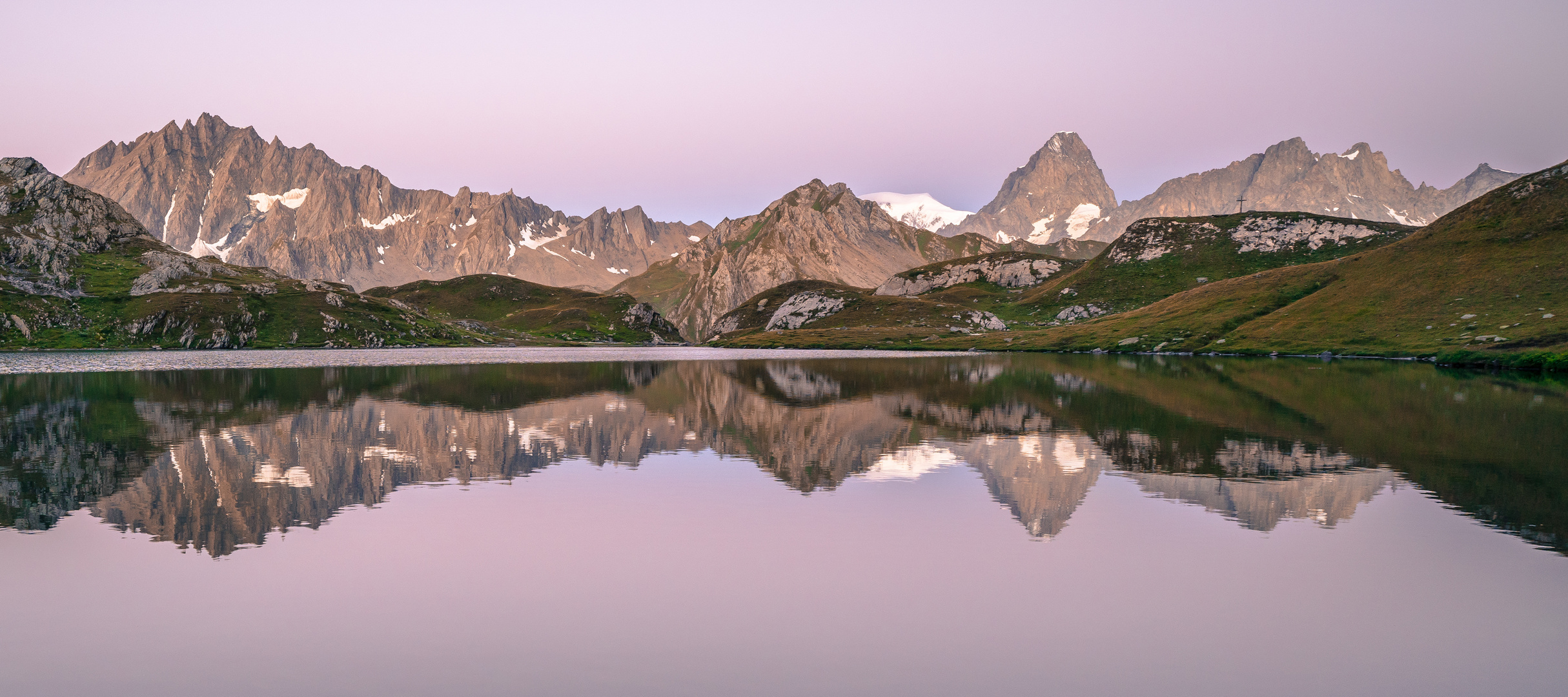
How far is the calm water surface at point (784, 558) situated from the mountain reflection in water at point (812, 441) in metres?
0.31

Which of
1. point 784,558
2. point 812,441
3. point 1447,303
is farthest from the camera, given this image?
point 1447,303

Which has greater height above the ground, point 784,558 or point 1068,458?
point 1068,458

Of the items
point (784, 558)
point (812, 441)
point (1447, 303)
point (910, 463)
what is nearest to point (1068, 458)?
point (910, 463)

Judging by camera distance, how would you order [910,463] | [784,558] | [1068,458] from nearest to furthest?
[784,558] → [910,463] → [1068,458]

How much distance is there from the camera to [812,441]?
4522cm

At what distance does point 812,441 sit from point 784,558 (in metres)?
23.2

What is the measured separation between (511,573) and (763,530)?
7594 mm

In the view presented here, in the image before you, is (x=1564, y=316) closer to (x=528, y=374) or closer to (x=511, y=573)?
(x=528, y=374)

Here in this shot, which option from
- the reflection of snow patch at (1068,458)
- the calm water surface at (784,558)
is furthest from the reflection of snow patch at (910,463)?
the reflection of snow patch at (1068,458)

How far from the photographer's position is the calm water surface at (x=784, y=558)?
14.6m

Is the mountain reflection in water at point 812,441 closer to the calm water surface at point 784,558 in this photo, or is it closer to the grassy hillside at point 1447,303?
the calm water surface at point 784,558

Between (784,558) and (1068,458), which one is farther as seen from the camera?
(1068,458)

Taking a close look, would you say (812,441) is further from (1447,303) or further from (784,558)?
(1447,303)

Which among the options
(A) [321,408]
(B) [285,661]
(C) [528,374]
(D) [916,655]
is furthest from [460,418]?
(C) [528,374]
